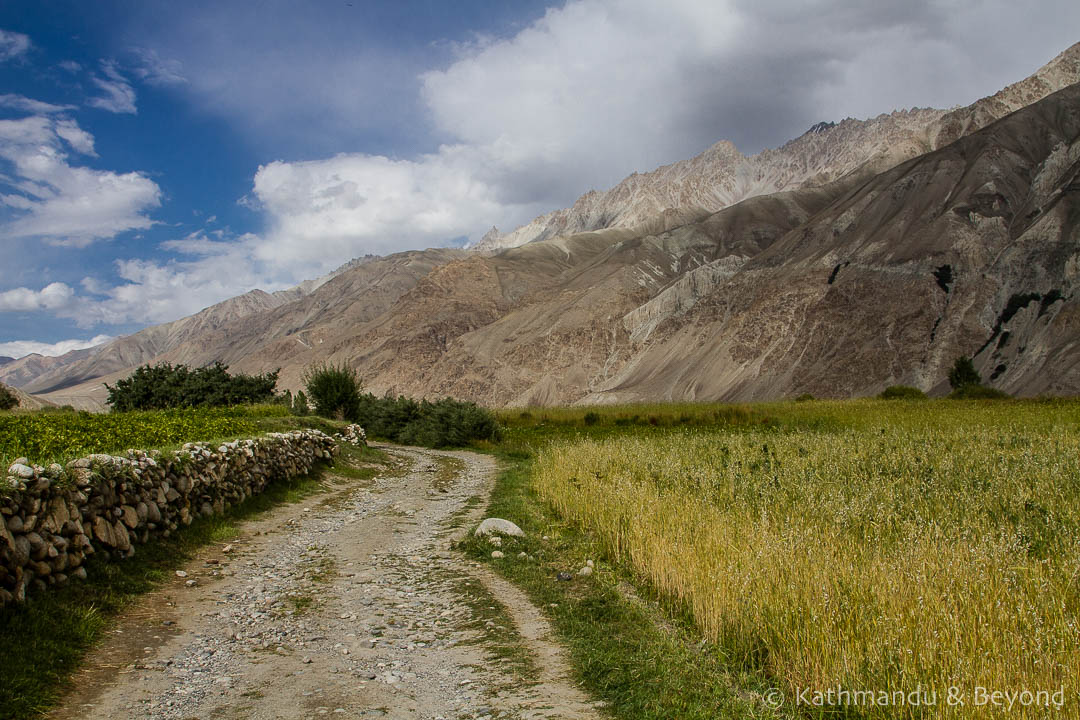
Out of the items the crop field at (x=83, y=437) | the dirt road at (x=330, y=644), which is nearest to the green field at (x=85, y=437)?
the crop field at (x=83, y=437)

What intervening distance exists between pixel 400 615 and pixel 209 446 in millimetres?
7496

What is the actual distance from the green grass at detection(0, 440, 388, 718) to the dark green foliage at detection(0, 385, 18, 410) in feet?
91.7

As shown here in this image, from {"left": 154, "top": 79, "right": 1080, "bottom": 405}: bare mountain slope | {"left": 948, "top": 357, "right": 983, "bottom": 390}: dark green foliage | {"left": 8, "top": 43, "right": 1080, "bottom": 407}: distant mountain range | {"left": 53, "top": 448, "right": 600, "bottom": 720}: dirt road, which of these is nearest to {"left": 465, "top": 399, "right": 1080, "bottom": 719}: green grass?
{"left": 53, "top": 448, "right": 600, "bottom": 720}: dirt road

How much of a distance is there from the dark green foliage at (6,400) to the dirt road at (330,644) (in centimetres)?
2819

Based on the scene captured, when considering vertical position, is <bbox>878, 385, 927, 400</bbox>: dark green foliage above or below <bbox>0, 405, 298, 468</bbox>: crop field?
below

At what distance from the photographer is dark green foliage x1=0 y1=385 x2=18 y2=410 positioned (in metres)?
30.6

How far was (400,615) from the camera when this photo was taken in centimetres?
739

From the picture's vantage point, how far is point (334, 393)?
4703cm

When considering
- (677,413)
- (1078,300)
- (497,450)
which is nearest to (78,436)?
(497,450)

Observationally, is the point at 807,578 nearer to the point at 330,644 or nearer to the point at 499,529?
the point at 330,644

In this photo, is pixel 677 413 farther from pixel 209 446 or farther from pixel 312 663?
pixel 312 663

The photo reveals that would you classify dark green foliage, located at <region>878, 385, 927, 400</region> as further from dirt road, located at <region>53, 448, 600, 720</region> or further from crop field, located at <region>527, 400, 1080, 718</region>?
dirt road, located at <region>53, 448, 600, 720</region>

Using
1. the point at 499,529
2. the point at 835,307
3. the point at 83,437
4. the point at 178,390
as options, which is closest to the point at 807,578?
the point at 499,529

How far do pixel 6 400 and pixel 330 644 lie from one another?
34.0 meters
